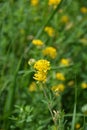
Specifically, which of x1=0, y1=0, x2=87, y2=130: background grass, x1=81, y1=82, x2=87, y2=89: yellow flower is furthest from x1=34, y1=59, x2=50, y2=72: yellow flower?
x1=81, y1=82, x2=87, y2=89: yellow flower

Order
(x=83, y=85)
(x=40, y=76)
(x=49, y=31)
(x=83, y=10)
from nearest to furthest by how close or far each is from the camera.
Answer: (x=40, y=76) < (x=83, y=85) < (x=49, y=31) < (x=83, y=10)

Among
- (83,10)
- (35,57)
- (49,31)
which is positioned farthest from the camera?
(83,10)

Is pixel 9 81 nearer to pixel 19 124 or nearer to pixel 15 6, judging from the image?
pixel 19 124

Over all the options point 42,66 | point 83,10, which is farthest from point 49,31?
point 42,66

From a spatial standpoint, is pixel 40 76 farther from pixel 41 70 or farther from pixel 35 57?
pixel 35 57

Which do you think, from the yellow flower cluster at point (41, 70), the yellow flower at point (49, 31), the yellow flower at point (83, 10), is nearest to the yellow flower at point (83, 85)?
the yellow flower at point (49, 31)

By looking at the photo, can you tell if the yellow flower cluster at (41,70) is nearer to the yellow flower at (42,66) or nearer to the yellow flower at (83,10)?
the yellow flower at (42,66)

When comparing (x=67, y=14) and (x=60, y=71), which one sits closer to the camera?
(x=60, y=71)

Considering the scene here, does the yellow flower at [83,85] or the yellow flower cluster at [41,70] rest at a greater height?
the yellow flower at [83,85]

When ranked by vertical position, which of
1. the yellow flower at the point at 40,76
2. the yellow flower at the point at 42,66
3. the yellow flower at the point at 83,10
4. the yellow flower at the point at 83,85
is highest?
the yellow flower at the point at 83,10

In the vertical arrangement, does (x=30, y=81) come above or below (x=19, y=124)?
above

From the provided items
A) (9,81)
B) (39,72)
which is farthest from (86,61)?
(39,72)
